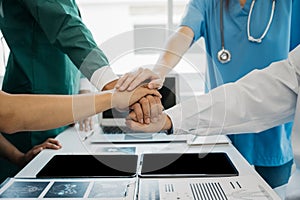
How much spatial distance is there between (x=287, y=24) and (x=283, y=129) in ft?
1.09

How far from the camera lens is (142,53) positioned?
1.02 m

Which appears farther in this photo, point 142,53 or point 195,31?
point 195,31

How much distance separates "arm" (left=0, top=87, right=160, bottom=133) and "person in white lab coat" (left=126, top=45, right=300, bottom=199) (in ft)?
0.56

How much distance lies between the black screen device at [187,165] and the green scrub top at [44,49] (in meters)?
0.30

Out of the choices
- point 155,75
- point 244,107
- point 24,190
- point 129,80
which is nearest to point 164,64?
point 155,75

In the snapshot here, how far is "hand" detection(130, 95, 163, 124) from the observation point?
98 cm

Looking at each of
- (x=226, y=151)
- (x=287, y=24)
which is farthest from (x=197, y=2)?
(x=226, y=151)

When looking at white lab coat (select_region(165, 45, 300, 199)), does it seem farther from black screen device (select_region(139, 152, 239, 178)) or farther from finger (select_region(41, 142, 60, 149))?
finger (select_region(41, 142, 60, 149))

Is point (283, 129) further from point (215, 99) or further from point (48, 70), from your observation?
point (48, 70)

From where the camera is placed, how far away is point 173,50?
1208 mm

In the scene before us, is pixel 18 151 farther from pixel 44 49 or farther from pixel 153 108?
pixel 153 108

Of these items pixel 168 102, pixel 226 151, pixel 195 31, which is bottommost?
pixel 226 151

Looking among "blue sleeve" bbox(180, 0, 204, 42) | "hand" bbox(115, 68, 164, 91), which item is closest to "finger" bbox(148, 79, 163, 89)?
"hand" bbox(115, 68, 164, 91)

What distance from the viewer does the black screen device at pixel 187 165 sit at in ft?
3.06
